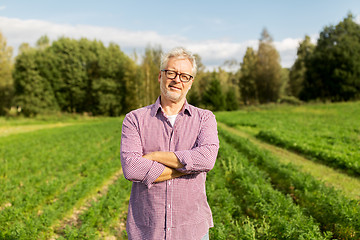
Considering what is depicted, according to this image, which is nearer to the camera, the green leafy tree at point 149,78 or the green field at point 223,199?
the green field at point 223,199

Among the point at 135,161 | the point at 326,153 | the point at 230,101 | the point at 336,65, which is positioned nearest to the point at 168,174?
the point at 135,161

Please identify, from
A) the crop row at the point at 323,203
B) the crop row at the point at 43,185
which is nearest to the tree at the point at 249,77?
the crop row at the point at 43,185

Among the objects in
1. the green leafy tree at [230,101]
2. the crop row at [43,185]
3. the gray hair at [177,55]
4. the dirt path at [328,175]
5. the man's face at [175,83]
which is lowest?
the crop row at [43,185]

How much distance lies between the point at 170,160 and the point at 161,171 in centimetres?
10

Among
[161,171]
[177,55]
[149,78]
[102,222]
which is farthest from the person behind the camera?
[149,78]

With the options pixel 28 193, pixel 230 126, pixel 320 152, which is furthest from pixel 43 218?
pixel 230 126

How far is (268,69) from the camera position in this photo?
4191cm

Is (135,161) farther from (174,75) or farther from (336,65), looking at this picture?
(336,65)

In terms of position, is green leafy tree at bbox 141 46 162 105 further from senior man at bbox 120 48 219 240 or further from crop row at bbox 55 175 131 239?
senior man at bbox 120 48 219 240

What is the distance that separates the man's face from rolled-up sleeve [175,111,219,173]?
0.31 metres

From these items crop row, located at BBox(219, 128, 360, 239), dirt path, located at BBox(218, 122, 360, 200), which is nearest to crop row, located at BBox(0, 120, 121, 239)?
crop row, located at BBox(219, 128, 360, 239)

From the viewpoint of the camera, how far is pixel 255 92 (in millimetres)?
44125

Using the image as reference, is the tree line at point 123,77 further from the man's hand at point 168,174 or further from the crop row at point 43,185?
the man's hand at point 168,174

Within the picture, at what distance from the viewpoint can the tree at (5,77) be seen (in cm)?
3999
